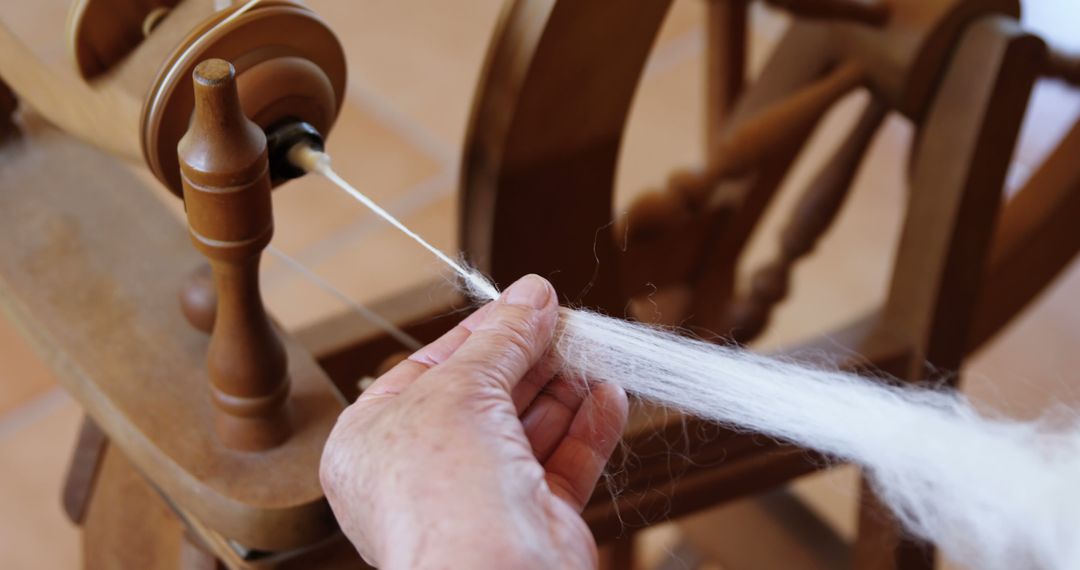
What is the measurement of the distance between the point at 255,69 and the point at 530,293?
20 centimetres

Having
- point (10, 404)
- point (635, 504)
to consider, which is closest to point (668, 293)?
point (635, 504)

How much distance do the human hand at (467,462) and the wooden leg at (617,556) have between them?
1.88 feet

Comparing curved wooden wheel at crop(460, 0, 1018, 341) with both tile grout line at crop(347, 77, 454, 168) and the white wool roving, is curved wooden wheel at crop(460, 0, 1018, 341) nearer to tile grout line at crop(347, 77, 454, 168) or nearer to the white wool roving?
the white wool roving

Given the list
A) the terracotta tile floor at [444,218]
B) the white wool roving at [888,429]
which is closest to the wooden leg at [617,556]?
the terracotta tile floor at [444,218]

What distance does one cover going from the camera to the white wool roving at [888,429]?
63 centimetres

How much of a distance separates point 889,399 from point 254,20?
444 millimetres

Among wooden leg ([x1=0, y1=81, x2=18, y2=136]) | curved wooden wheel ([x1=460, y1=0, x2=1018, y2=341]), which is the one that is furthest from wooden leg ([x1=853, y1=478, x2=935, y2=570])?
wooden leg ([x1=0, y1=81, x2=18, y2=136])

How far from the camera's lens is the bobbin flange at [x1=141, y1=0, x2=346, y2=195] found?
60 cm

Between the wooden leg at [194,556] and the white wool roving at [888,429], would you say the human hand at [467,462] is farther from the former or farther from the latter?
the wooden leg at [194,556]

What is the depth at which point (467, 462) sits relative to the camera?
0.54 m

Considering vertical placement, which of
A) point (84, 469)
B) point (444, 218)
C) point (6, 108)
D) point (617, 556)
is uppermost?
point (6, 108)

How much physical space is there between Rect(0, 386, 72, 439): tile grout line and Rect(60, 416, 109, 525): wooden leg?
2.42 feet

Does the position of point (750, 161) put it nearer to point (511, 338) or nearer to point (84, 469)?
point (511, 338)

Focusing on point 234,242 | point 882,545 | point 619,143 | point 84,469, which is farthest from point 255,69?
point 882,545
